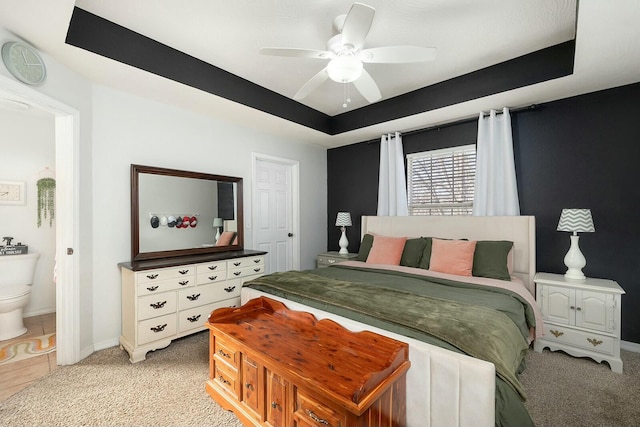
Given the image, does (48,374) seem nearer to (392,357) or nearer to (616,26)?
(392,357)

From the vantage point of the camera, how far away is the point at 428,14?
2109mm

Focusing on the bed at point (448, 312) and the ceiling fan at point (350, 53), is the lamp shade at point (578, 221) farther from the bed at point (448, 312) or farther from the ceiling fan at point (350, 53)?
the ceiling fan at point (350, 53)

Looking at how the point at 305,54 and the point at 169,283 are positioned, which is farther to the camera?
the point at 169,283

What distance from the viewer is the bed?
1274 mm

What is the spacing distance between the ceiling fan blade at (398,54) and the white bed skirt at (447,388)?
182 centimetres

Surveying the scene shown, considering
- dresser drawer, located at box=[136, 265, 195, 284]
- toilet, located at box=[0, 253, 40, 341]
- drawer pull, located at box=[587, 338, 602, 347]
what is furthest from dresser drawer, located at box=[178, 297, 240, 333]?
drawer pull, located at box=[587, 338, 602, 347]

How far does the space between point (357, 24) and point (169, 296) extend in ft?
8.82

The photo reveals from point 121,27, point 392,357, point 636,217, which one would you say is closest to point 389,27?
point 121,27

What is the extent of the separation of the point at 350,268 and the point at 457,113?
7.19 ft

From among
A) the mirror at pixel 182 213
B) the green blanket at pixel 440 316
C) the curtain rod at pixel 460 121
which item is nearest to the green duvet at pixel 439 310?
the green blanket at pixel 440 316

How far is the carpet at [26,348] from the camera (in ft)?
8.03

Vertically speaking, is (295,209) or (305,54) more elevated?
(305,54)

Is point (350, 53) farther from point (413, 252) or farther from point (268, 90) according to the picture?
point (413, 252)

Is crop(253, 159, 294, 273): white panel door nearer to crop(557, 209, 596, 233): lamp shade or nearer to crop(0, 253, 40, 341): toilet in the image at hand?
crop(0, 253, 40, 341): toilet
